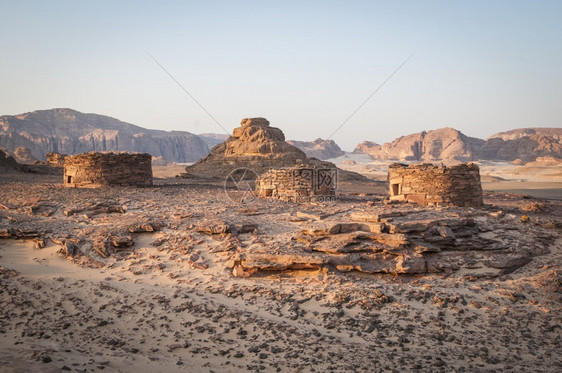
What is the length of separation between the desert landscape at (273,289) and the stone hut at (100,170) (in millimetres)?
2643

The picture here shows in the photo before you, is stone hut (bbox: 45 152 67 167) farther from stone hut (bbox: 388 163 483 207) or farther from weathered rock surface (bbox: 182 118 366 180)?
stone hut (bbox: 388 163 483 207)

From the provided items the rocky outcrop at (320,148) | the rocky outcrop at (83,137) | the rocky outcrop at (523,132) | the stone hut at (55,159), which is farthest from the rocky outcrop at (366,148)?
the stone hut at (55,159)

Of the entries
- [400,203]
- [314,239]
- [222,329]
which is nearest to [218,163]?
[400,203]

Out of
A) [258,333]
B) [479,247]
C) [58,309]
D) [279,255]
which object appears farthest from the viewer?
[479,247]

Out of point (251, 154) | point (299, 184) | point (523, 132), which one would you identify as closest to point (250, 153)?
point (251, 154)

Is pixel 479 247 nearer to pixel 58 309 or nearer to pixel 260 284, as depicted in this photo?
pixel 260 284

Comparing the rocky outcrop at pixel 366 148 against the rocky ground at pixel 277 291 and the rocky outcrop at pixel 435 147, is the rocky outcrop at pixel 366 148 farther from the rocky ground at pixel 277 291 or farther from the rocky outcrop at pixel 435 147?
the rocky ground at pixel 277 291

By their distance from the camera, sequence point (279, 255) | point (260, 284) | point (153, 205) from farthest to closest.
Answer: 1. point (153, 205)
2. point (279, 255)
3. point (260, 284)

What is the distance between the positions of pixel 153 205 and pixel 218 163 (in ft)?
68.0

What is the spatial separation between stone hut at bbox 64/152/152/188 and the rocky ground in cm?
331

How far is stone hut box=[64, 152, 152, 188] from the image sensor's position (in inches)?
511

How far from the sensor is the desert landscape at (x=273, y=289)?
14.8ft

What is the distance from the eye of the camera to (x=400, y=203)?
1120 centimetres

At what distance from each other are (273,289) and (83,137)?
8969cm
